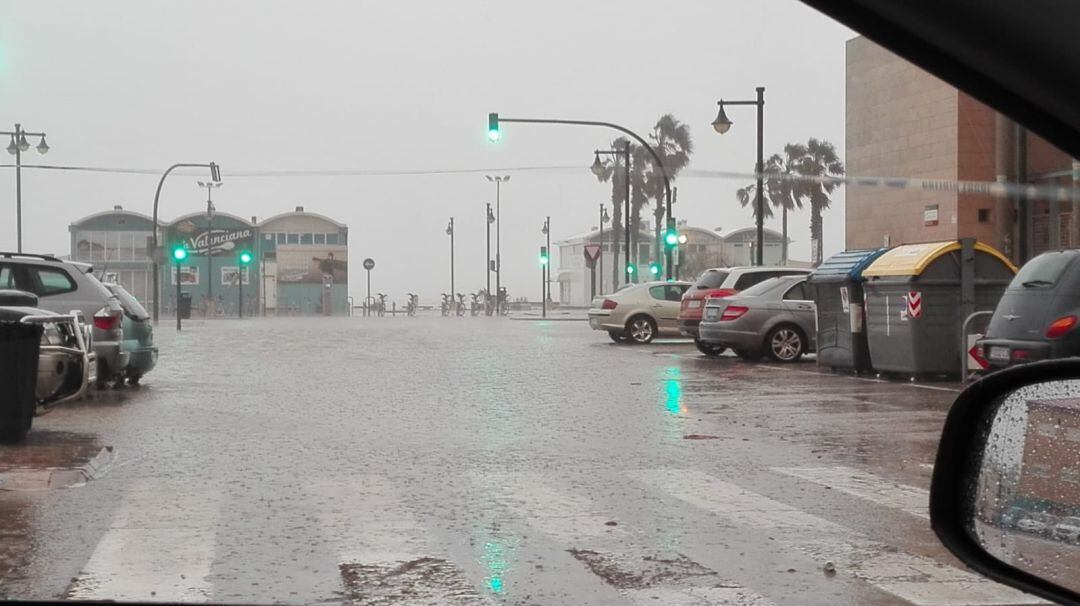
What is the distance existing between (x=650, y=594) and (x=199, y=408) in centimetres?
986

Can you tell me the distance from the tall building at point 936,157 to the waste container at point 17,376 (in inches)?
300

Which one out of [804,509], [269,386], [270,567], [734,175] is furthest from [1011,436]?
[269,386]

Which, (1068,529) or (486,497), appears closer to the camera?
(1068,529)

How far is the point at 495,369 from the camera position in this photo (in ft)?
69.3

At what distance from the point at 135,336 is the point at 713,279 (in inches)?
465

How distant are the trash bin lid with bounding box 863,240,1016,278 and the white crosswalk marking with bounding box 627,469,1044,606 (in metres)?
9.31

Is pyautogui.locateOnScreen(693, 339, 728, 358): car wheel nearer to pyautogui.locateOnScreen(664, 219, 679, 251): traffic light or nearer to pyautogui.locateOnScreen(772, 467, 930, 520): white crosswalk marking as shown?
pyautogui.locateOnScreen(772, 467, 930, 520): white crosswalk marking

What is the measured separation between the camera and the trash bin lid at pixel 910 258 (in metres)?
17.4

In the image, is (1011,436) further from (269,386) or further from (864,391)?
(269,386)

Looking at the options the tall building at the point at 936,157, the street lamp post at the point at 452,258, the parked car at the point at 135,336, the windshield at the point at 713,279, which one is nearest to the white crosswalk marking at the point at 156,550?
the tall building at the point at 936,157

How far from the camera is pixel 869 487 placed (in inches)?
342

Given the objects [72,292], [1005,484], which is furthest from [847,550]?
[72,292]

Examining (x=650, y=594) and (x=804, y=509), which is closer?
(x=650, y=594)

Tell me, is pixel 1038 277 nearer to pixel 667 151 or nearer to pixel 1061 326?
pixel 1061 326
